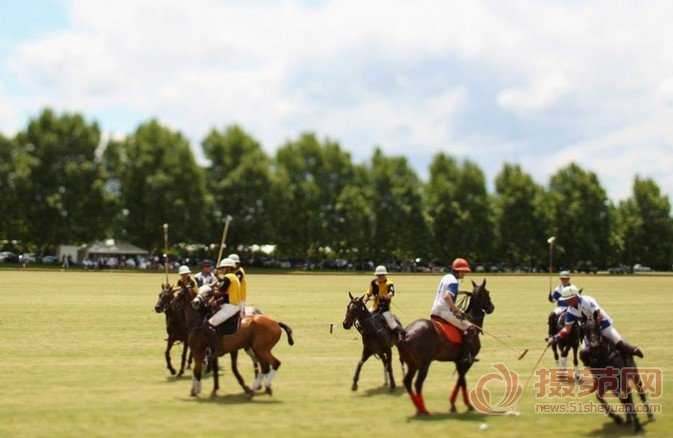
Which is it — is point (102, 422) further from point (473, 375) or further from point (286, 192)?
point (286, 192)

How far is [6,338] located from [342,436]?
14.3 metres

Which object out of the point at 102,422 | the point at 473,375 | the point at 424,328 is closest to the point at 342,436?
the point at 424,328

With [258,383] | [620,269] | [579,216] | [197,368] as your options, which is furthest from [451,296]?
[620,269]

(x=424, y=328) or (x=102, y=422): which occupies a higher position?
(x=424, y=328)

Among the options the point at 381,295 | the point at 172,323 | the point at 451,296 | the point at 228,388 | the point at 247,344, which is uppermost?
the point at 451,296

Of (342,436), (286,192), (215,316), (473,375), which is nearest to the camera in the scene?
(342,436)

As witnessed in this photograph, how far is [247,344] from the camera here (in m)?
15.3

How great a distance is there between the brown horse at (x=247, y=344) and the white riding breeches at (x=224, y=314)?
19cm

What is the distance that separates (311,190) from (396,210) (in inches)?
468

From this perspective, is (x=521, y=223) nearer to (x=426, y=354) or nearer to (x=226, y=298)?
(x=226, y=298)

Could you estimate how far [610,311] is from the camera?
36.4 meters

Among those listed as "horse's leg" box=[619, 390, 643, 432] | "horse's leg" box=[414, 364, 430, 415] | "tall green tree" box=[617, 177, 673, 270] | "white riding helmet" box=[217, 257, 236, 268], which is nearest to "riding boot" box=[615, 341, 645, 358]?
"horse's leg" box=[619, 390, 643, 432]

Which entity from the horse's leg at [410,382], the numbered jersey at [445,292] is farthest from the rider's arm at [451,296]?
the horse's leg at [410,382]

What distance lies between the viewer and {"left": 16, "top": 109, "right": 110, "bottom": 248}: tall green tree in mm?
87938
